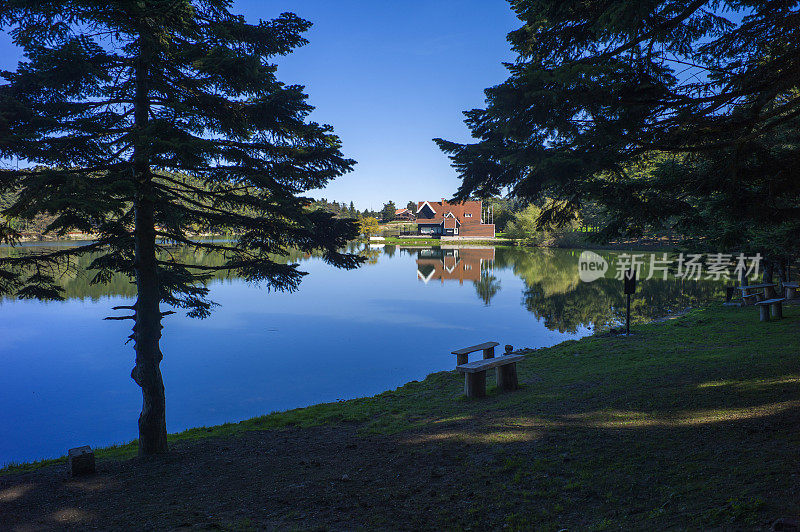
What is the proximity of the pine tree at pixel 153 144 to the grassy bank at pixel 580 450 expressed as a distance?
3114 mm

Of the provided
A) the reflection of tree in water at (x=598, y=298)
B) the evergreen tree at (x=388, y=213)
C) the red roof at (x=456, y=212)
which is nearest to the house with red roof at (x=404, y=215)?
the evergreen tree at (x=388, y=213)

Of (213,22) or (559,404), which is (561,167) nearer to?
(559,404)

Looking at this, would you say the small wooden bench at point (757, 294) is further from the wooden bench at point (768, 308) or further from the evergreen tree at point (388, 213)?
the evergreen tree at point (388, 213)

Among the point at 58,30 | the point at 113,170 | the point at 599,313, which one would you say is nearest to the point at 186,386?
the point at 113,170

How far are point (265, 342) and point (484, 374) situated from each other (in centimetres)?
1245

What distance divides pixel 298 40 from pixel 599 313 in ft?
63.8

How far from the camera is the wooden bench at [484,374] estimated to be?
8209 mm

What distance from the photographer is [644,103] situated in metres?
4.94

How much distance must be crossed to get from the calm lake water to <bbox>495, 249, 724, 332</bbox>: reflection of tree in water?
0.28 ft

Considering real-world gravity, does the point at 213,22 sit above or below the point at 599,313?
above

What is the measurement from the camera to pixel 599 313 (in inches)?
850

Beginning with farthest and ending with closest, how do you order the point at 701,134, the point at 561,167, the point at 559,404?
1. the point at 559,404
2. the point at 701,134
3. the point at 561,167

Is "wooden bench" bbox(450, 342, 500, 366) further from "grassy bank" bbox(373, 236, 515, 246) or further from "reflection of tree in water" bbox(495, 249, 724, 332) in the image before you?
"grassy bank" bbox(373, 236, 515, 246)

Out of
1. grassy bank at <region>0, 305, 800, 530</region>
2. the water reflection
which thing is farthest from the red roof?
grassy bank at <region>0, 305, 800, 530</region>
